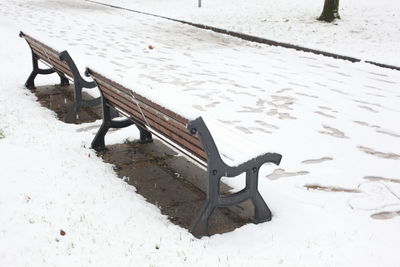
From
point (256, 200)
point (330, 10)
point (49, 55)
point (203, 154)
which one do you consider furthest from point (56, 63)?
point (330, 10)

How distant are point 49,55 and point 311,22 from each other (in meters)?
10.0

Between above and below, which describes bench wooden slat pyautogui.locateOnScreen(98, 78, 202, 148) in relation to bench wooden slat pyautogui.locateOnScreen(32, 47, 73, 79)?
above

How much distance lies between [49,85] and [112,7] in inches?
631

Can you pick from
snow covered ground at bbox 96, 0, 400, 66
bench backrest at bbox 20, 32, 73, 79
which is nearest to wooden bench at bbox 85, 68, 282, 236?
bench backrest at bbox 20, 32, 73, 79

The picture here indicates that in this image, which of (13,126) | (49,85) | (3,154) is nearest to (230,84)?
(49,85)

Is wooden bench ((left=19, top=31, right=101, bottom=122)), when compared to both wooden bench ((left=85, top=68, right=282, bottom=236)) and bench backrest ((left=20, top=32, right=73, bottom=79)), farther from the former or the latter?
wooden bench ((left=85, top=68, right=282, bottom=236))

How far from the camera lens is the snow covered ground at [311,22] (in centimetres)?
1169

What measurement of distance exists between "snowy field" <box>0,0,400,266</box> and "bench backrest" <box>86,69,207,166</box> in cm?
9

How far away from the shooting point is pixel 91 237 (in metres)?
3.46

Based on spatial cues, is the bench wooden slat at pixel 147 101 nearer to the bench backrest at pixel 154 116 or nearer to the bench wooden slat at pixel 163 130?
the bench backrest at pixel 154 116

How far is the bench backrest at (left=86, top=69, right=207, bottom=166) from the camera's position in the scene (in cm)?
345

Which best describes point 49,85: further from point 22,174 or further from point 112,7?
point 112,7

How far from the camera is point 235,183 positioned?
178 inches

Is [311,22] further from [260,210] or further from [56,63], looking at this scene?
[260,210]
